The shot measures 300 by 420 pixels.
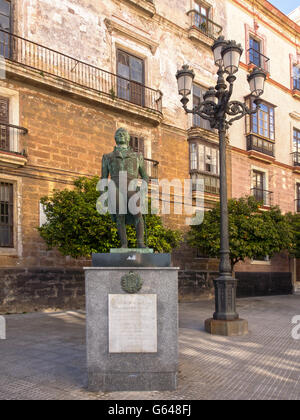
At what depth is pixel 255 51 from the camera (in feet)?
67.2

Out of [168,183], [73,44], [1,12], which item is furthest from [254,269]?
[1,12]

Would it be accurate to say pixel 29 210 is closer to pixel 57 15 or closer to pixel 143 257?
pixel 57 15

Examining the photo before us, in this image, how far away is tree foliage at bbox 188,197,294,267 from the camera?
1337 cm

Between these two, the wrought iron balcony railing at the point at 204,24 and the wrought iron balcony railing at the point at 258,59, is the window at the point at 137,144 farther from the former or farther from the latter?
the wrought iron balcony railing at the point at 258,59

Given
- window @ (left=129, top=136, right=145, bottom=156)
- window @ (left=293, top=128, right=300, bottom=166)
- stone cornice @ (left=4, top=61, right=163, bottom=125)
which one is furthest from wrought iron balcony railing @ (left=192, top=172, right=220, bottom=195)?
window @ (left=293, top=128, right=300, bottom=166)

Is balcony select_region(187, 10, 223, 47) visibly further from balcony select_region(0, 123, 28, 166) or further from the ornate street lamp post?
balcony select_region(0, 123, 28, 166)

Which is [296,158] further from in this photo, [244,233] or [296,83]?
[244,233]

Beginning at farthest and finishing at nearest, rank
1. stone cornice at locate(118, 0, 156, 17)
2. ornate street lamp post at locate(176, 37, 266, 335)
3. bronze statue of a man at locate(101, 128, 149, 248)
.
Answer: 1. stone cornice at locate(118, 0, 156, 17)
2. ornate street lamp post at locate(176, 37, 266, 335)
3. bronze statue of a man at locate(101, 128, 149, 248)

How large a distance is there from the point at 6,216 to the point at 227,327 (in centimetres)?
685

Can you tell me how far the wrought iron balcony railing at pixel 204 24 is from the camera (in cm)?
1759

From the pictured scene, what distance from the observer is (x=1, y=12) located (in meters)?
11.9

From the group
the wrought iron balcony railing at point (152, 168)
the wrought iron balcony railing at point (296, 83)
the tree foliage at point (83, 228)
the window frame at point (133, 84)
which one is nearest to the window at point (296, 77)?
the wrought iron balcony railing at point (296, 83)

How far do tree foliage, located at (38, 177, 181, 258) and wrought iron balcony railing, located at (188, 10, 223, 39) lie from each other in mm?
10736

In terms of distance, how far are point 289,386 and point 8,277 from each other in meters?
8.24
